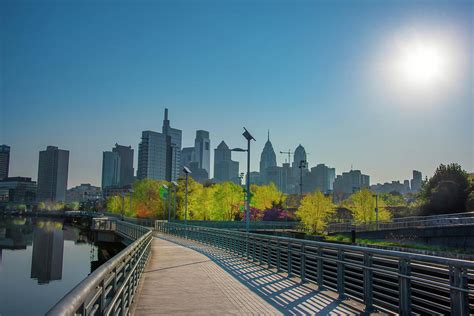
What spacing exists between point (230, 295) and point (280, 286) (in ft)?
6.45

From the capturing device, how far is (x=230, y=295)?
1155 centimetres

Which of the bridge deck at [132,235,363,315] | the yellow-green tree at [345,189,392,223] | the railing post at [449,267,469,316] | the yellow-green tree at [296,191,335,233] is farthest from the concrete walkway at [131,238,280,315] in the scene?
the yellow-green tree at [345,189,392,223]

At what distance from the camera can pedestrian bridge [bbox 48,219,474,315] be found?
267 inches

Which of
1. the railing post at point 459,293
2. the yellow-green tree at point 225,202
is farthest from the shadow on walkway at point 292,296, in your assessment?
the yellow-green tree at point 225,202

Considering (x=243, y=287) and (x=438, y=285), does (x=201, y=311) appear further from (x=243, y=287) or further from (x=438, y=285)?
(x=438, y=285)

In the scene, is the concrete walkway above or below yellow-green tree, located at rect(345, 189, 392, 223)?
below

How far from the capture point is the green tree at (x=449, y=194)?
210 ft

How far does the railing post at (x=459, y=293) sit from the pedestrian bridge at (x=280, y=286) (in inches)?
0.5

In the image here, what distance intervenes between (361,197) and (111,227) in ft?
133

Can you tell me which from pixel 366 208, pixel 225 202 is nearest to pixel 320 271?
pixel 366 208

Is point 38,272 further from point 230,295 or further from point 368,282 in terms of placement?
point 368,282

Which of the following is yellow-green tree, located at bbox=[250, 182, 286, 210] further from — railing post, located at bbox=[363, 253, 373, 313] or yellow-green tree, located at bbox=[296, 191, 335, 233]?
railing post, located at bbox=[363, 253, 373, 313]

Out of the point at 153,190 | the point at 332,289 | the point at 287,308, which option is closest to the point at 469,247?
the point at 332,289

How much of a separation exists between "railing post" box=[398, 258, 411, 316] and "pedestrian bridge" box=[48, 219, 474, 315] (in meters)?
0.02
